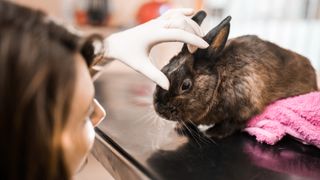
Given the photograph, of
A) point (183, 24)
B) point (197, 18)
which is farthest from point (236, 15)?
point (183, 24)

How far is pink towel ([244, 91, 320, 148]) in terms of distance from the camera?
82 cm

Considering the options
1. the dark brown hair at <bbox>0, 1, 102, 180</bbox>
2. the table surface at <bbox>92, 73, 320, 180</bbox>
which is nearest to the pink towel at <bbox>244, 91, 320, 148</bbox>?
the table surface at <bbox>92, 73, 320, 180</bbox>

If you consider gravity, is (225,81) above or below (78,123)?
below

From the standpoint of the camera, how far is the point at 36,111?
0.41 metres

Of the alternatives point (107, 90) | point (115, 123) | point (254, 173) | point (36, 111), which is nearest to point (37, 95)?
point (36, 111)

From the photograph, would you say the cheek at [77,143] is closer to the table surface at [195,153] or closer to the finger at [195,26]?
the table surface at [195,153]

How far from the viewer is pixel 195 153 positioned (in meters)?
0.76

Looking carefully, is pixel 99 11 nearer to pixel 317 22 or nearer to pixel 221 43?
pixel 317 22

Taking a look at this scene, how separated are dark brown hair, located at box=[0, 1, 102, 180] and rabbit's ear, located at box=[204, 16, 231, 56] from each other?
43 cm

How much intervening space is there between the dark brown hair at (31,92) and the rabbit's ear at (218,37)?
0.43 meters

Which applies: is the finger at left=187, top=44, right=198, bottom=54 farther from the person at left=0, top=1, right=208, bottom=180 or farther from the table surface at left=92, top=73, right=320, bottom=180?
the person at left=0, top=1, right=208, bottom=180

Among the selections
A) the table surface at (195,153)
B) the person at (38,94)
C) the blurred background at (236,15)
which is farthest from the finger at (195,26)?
the blurred background at (236,15)

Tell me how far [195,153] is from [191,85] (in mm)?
156

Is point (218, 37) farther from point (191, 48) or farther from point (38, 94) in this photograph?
point (38, 94)
